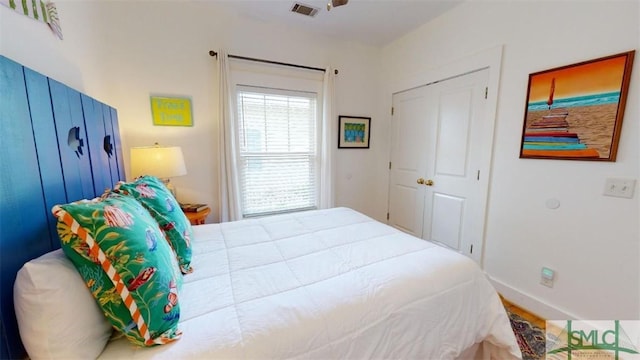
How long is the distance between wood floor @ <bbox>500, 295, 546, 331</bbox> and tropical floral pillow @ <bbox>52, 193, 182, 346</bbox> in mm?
2350

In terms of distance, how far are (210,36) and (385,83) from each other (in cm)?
215

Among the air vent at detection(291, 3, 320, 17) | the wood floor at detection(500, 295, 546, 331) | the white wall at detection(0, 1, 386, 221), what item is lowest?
the wood floor at detection(500, 295, 546, 331)

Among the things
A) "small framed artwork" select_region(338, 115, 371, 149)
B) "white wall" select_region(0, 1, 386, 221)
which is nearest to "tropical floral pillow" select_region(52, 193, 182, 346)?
"white wall" select_region(0, 1, 386, 221)

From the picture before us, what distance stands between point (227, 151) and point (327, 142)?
116 centimetres

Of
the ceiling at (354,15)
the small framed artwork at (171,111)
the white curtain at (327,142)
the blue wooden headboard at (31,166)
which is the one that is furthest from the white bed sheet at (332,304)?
the ceiling at (354,15)

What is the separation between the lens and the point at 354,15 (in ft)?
8.21

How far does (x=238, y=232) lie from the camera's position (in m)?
1.70

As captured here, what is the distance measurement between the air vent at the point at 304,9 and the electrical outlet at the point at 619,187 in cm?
265

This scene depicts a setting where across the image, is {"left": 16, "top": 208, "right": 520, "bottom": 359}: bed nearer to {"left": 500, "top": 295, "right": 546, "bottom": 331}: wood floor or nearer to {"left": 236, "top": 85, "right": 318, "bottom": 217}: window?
{"left": 500, "top": 295, "right": 546, "bottom": 331}: wood floor

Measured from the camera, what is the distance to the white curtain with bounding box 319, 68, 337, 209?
2928 mm

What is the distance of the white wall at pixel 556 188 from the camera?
145 cm

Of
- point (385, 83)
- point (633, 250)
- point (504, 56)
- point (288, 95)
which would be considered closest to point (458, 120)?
point (504, 56)

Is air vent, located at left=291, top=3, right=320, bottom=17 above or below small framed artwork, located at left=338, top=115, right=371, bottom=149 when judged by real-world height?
above

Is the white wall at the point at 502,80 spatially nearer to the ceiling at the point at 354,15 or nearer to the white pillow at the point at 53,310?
the ceiling at the point at 354,15
